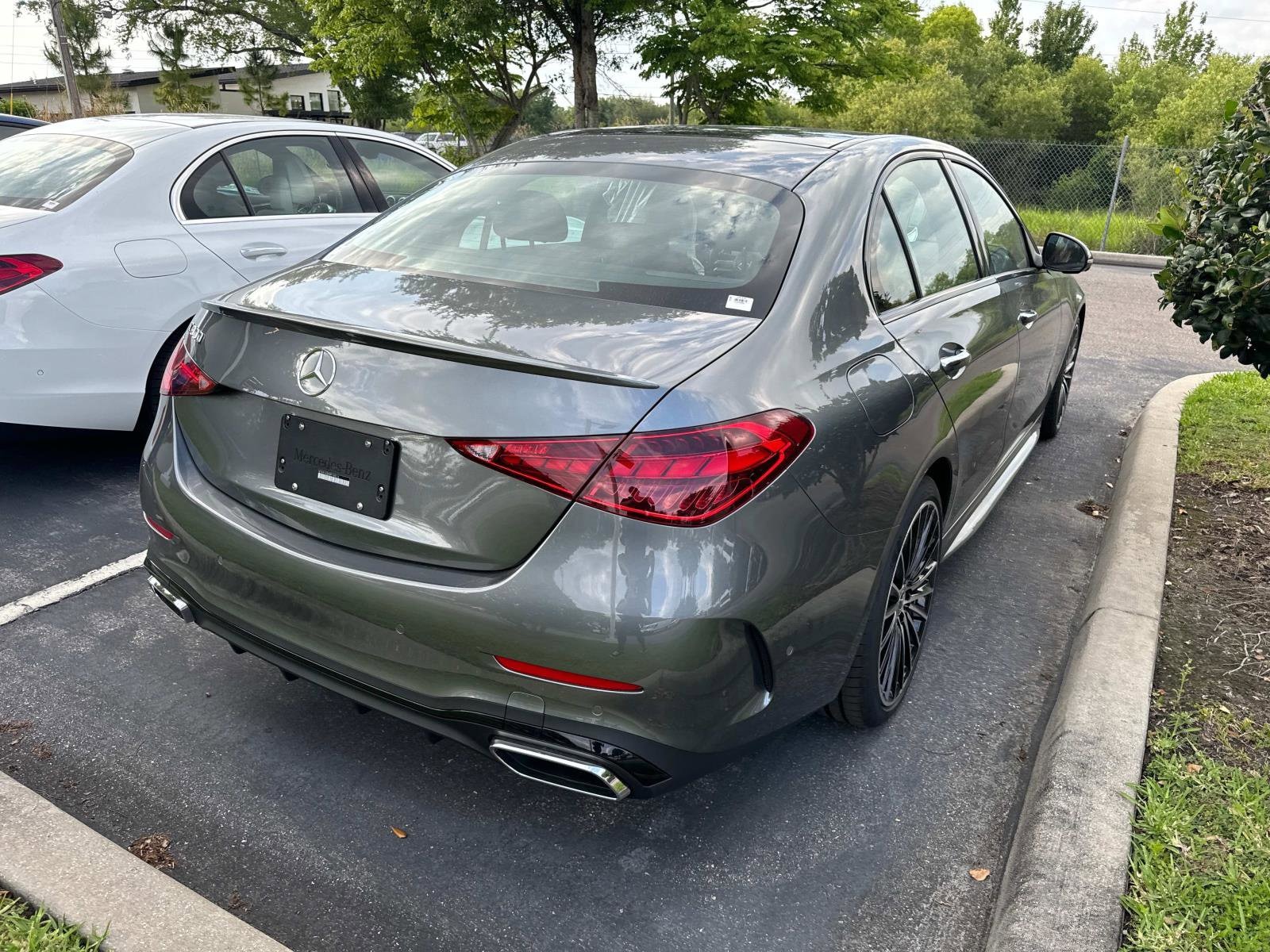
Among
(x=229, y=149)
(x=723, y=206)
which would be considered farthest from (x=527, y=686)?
(x=229, y=149)

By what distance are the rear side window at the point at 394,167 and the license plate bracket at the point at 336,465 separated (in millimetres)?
3682

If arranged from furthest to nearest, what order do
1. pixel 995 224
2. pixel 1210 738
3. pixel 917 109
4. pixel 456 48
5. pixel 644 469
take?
pixel 917 109, pixel 456 48, pixel 995 224, pixel 1210 738, pixel 644 469

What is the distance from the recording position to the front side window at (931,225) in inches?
121

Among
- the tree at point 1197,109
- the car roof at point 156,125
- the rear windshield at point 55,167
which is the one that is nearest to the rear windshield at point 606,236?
the rear windshield at point 55,167

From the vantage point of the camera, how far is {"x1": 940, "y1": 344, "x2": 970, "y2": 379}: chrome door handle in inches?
115

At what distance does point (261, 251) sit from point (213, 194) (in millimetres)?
342

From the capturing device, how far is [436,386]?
6.69ft

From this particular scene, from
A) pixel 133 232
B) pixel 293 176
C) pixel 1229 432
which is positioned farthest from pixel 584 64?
pixel 133 232

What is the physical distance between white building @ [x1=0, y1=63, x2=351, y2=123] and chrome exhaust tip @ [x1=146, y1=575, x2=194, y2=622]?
55534 mm

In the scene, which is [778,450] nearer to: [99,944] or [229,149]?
[99,944]

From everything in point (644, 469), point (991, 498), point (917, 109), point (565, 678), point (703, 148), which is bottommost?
point (917, 109)

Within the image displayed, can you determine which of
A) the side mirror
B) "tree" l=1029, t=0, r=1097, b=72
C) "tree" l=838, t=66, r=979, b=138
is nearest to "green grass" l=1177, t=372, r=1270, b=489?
the side mirror

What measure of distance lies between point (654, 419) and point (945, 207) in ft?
6.94

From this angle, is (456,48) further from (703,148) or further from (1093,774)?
(1093,774)
